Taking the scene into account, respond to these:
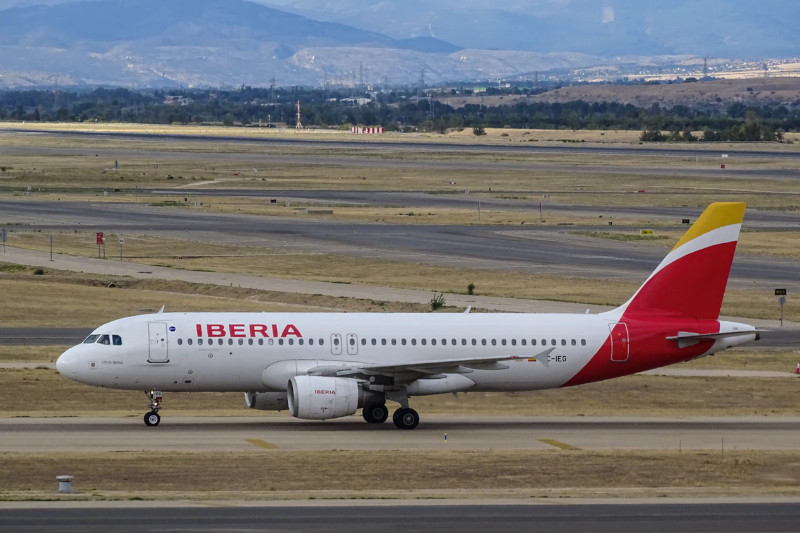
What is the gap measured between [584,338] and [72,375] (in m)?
16.7

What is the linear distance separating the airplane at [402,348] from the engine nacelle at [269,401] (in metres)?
0.05

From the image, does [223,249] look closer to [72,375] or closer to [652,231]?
[652,231]

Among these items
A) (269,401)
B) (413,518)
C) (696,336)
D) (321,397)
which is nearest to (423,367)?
(321,397)

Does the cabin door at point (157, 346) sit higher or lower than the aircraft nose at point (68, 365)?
higher

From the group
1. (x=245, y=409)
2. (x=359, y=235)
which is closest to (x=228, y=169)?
(x=359, y=235)

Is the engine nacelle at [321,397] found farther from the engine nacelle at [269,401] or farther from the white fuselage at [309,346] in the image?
the engine nacelle at [269,401]

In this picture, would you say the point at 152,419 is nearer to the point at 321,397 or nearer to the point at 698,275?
the point at 321,397

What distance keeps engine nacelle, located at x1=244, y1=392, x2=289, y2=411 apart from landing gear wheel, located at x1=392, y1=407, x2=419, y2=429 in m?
3.67

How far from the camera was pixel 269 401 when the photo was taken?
45031mm

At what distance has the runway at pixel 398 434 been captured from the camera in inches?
1620

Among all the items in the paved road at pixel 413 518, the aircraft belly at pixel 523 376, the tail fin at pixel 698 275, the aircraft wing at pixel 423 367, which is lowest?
the paved road at pixel 413 518

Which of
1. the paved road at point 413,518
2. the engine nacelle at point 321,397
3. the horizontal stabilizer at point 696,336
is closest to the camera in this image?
the paved road at point 413,518

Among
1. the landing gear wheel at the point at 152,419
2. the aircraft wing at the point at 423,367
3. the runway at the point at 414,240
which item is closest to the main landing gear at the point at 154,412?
the landing gear wheel at the point at 152,419

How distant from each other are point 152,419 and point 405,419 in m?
8.10
